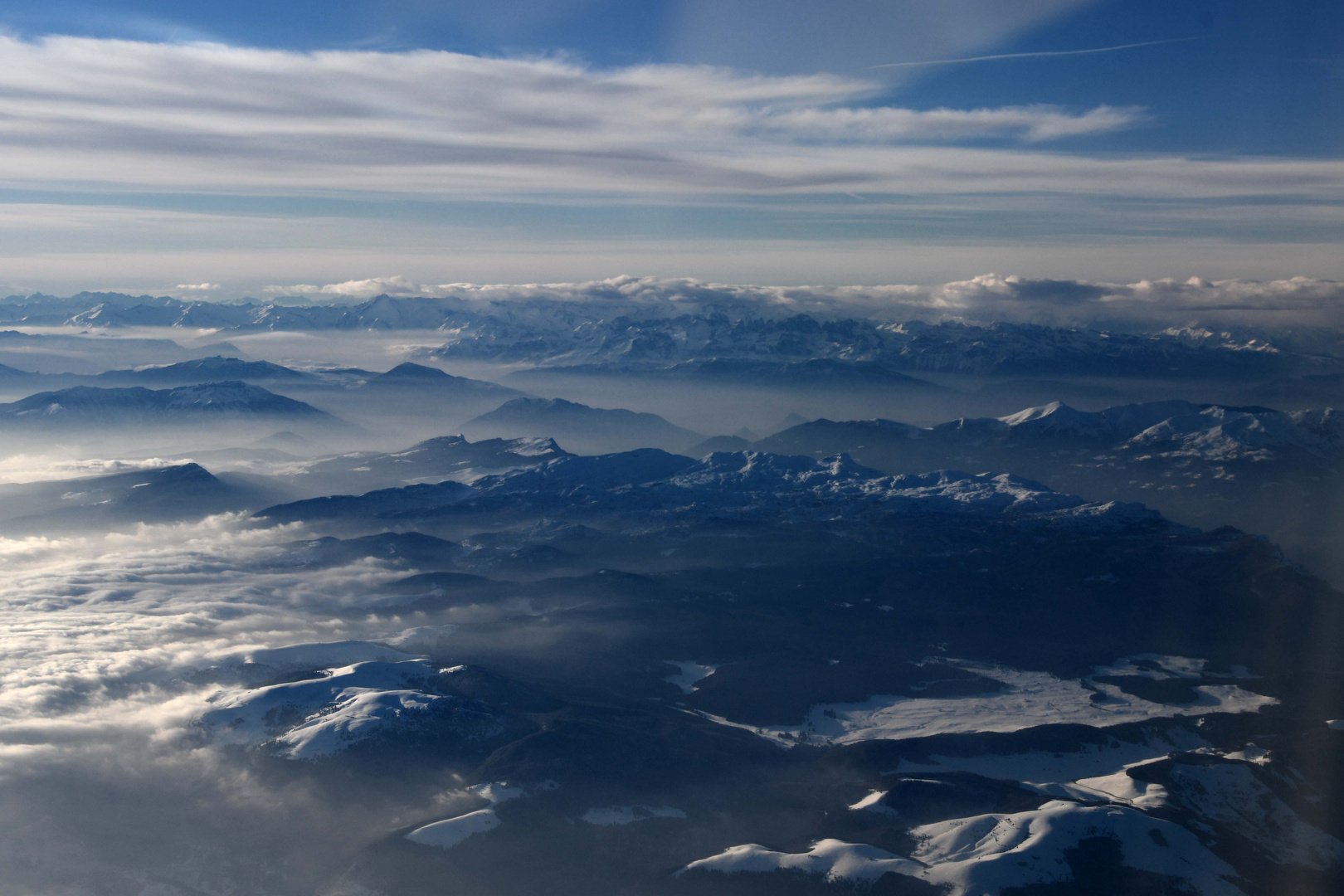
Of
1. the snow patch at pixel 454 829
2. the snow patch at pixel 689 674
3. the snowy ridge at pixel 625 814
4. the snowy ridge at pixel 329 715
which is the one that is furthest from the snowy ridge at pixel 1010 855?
the snow patch at pixel 689 674

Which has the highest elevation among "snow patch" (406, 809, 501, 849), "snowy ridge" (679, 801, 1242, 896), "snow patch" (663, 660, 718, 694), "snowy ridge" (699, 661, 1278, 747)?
"snowy ridge" (679, 801, 1242, 896)

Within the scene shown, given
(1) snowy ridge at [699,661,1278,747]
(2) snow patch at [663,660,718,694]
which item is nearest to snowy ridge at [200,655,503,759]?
(1) snowy ridge at [699,661,1278,747]

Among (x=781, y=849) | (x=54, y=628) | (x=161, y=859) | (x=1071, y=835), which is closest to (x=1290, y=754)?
(x=1071, y=835)

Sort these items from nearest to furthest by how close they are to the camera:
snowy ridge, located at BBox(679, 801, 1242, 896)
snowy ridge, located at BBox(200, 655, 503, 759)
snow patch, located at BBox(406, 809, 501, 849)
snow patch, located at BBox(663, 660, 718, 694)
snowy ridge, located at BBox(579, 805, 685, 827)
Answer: snowy ridge, located at BBox(679, 801, 1242, 896)
snow patch, located at BBox(406, 809, 501, 849)
snowy ridge, located at BBox(579, 805, 685, 827)
snowy ridge, located at BBox(200, 655, 503, 759)
snow patch, located at BBox(663, 660, 718, 694)

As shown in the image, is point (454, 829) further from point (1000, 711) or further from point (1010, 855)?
point (1000, 711)

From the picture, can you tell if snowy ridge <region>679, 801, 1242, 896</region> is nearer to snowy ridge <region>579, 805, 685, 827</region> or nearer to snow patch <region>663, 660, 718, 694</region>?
snowy ridge <region>579, 805, 685, 827</region>

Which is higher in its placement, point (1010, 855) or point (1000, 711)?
point (1010, 855)

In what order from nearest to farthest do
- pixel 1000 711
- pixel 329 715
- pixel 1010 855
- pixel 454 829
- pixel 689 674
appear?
pixel 1010 855 → pixel 454 829 → pixel 329 715 → pixel 1000 711 → pixel 689 674

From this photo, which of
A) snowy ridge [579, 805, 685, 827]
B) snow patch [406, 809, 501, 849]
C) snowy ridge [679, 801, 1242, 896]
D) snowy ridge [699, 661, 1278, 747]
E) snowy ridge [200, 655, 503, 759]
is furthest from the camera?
snowy ridge [699, 661, 1278, 747]

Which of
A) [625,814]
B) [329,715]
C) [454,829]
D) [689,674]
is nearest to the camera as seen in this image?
[454,829]

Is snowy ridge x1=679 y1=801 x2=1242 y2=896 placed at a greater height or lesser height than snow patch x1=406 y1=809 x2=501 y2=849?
greater

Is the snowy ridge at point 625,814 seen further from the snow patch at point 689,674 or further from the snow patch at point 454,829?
the snow patch at point 689,674

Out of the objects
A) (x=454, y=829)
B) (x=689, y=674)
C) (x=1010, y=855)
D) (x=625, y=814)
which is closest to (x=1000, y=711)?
(x=689, y=674)
